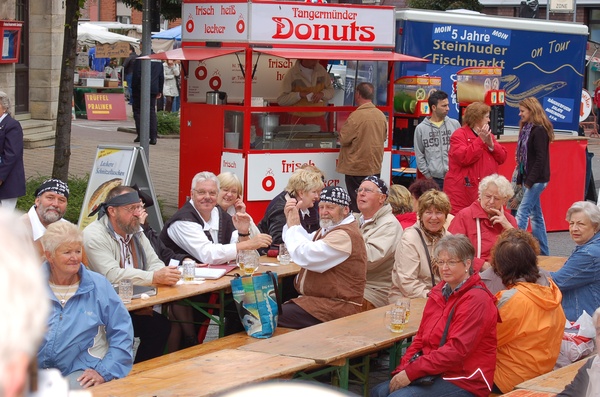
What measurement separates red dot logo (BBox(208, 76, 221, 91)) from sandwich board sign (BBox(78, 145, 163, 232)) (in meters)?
Result: 2.73

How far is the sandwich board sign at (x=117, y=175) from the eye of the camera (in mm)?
9305

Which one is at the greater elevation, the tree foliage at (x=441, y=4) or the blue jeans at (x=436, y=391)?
the tree foliage at (x=441, y=4)

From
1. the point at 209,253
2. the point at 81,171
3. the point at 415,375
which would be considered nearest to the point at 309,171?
the point at 209,253

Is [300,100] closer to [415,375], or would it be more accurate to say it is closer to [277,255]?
[277,255]

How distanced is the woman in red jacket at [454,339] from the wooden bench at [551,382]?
0.29 metres

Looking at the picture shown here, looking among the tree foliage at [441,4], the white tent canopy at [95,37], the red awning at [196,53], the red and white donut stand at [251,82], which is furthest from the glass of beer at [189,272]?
the white tent canopy at [95,37]

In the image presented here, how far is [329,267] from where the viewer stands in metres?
6.33

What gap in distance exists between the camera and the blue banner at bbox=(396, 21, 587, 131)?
1329 cm

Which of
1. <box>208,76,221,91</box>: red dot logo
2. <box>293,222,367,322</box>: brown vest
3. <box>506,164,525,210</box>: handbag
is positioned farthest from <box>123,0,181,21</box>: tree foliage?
<box>293,222,367,322</box>: brown vest

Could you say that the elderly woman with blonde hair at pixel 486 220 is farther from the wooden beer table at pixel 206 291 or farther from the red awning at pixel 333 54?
the red awning at pixel 333 54

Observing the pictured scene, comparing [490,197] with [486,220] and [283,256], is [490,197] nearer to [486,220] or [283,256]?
[486,220]

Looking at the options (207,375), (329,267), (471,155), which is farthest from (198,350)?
(471,155)

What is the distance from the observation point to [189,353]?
238 inches

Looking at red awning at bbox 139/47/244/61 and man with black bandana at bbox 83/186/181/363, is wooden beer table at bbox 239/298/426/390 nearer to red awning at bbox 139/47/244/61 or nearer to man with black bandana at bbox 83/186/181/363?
man with black bandana at bbox 83/186/181/363
